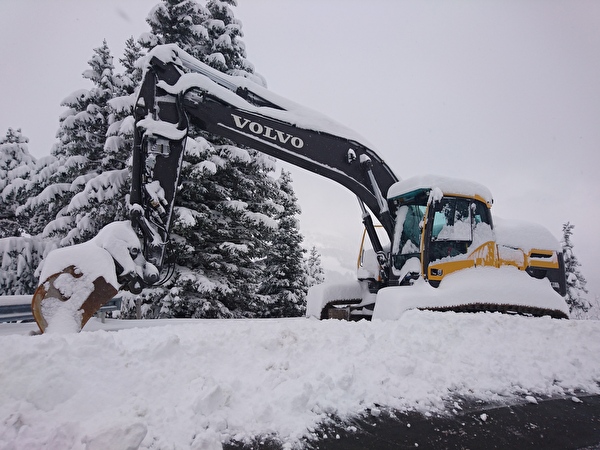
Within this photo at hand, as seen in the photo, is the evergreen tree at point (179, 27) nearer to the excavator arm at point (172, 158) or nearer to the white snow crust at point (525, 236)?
the excavator arm at point (172, 158)

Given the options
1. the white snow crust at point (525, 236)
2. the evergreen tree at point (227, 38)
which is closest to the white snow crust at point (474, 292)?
the white snow crust at point (525, 236)

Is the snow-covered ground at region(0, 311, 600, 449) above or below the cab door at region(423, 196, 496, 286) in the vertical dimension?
below

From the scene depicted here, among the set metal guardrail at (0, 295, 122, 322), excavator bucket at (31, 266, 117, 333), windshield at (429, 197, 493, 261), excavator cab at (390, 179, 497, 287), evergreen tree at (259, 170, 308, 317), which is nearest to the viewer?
→ excavator bucket at (31, 266, 117, 333)

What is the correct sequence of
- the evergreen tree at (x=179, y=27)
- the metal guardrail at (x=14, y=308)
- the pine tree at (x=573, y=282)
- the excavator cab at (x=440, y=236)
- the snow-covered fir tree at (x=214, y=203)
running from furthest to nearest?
the pine tree at (x=573, y=282), the evergreen tree at (x=179, y=27), the snow-covered fir tree at (x=214, y=203), the excavator cab at (x=440, y=236), the metal guardrail at (x=14, y=308)

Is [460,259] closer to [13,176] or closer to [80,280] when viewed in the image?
[80,280]

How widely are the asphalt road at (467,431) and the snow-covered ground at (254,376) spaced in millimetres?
118

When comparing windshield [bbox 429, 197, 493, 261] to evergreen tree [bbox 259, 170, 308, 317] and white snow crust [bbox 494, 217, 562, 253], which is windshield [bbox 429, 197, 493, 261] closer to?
white snow crust [bbox 494, 217, 562, 253]

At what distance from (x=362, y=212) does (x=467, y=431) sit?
15.9ft

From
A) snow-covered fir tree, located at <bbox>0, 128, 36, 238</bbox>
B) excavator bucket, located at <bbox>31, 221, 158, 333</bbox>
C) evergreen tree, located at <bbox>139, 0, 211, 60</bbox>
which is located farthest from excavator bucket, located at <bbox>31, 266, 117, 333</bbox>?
snow-covered fir tree, located at <bbox>0, 128, 36, 238</bbox>

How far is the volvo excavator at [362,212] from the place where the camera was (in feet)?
17.0

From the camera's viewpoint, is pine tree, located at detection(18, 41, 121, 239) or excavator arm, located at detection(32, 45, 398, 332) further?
pine tree, located at detection(18, 41, 121, 239)

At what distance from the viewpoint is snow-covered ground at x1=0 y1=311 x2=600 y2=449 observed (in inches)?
80.4

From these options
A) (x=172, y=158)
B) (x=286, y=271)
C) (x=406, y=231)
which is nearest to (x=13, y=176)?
(x=286, y=271)

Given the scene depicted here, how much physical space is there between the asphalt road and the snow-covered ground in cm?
12
